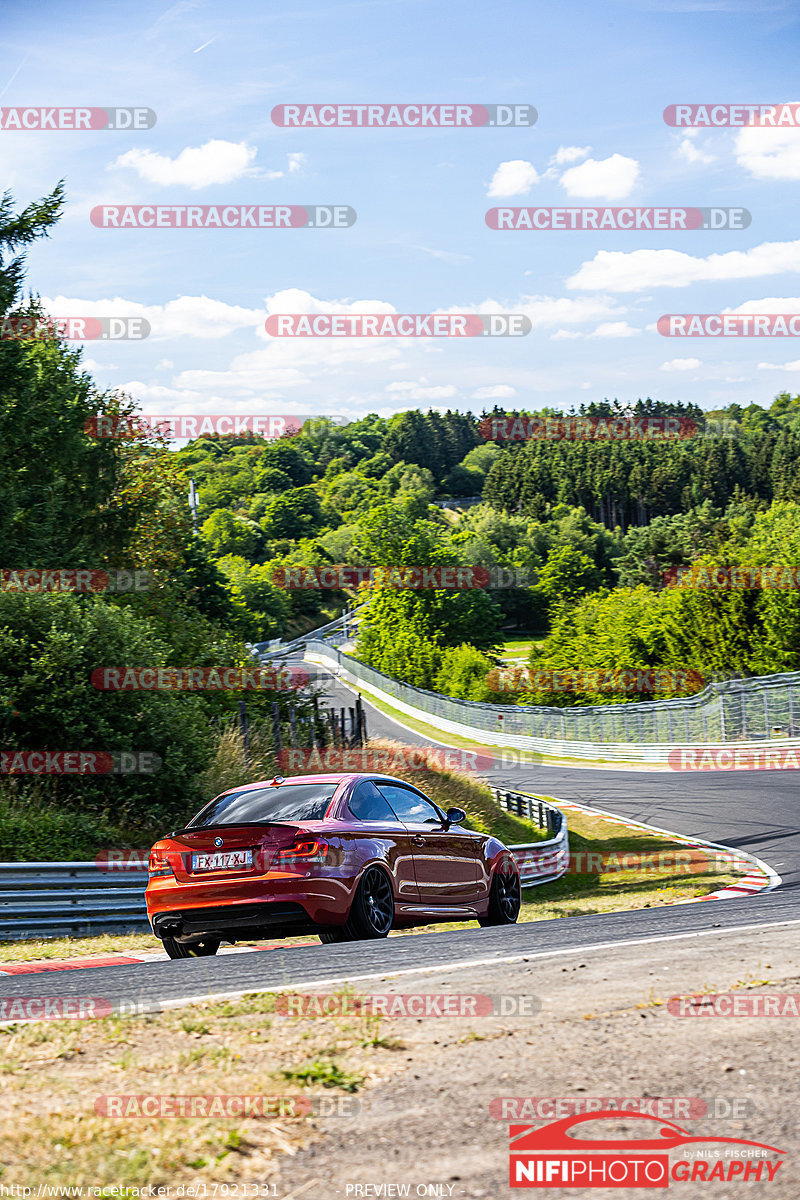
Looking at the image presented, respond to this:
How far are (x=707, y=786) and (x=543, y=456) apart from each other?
521 ft

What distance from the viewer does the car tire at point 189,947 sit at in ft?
30.4

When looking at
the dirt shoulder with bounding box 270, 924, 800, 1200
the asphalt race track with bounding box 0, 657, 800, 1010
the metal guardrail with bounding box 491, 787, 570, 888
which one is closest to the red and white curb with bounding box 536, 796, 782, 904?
the asphalt race track with bounding box 0, 657, 800, 1010

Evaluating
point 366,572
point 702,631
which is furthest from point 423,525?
point 702,631

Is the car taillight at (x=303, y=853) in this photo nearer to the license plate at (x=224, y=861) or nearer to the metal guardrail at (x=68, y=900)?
the license plate at (x=224, y=861)

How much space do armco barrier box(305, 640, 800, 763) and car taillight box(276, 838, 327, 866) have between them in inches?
1147

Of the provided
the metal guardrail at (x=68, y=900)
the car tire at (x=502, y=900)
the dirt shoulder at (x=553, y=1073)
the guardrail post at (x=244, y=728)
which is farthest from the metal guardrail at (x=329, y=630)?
the dirt shoulder at (x=553, y=1073)

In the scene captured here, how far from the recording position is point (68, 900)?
11.9 meters

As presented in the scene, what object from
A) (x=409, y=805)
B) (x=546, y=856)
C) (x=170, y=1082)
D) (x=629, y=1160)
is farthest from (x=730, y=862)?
(x=629, y=1160)

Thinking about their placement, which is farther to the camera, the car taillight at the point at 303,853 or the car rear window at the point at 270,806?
the car rear window at the point at 270,806

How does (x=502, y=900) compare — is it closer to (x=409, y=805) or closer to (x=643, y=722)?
(x=409, y=805)

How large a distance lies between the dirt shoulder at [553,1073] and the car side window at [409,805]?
132 inches

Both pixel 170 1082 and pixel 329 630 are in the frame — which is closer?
pixel 170 1082

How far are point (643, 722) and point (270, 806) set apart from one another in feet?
125

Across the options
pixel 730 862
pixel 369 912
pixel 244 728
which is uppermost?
pixel 244 728
